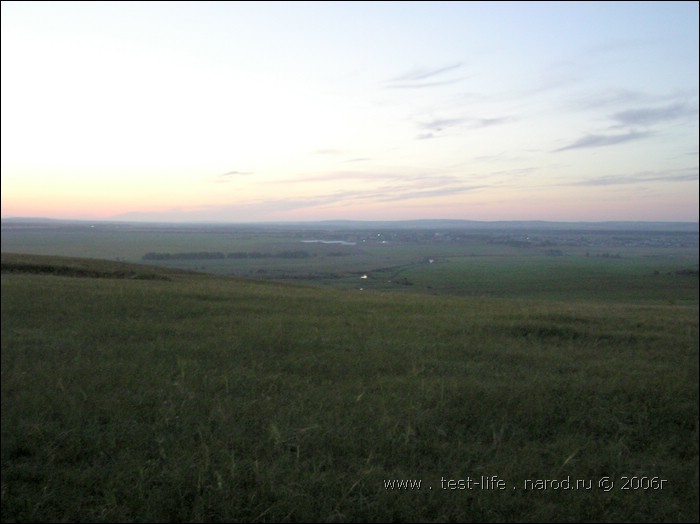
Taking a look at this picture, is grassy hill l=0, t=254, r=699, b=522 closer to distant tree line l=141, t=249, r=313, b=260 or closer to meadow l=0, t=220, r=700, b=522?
meadow l=0, t=220, r=700, b=522

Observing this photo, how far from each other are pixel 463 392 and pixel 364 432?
1319mm

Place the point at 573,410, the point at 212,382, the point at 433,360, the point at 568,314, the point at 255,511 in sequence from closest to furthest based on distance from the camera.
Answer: the point at 255,511
the point at 573,410
the point at 212,382
the point at 433,360
the point at 568,314

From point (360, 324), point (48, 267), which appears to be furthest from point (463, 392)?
→ point (48, 267)

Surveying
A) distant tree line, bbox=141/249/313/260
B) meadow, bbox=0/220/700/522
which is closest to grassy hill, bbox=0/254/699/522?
meadow, bbox=0/220/700/522

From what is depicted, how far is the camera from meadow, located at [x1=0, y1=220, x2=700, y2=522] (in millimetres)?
3307

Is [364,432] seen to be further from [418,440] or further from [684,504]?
[684,504]

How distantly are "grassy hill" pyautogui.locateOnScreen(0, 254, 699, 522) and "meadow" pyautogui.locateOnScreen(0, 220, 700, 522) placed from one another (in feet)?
0.06

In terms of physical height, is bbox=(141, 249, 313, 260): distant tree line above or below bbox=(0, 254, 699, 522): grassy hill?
above

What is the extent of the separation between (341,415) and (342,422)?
15 centimetres

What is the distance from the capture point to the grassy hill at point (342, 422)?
3297mm

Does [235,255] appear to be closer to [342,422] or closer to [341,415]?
[341,415]

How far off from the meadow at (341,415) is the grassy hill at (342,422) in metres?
0.02

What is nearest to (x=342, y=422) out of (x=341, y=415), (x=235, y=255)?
(x=341, y=415)

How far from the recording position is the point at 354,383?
5441 millimetres
